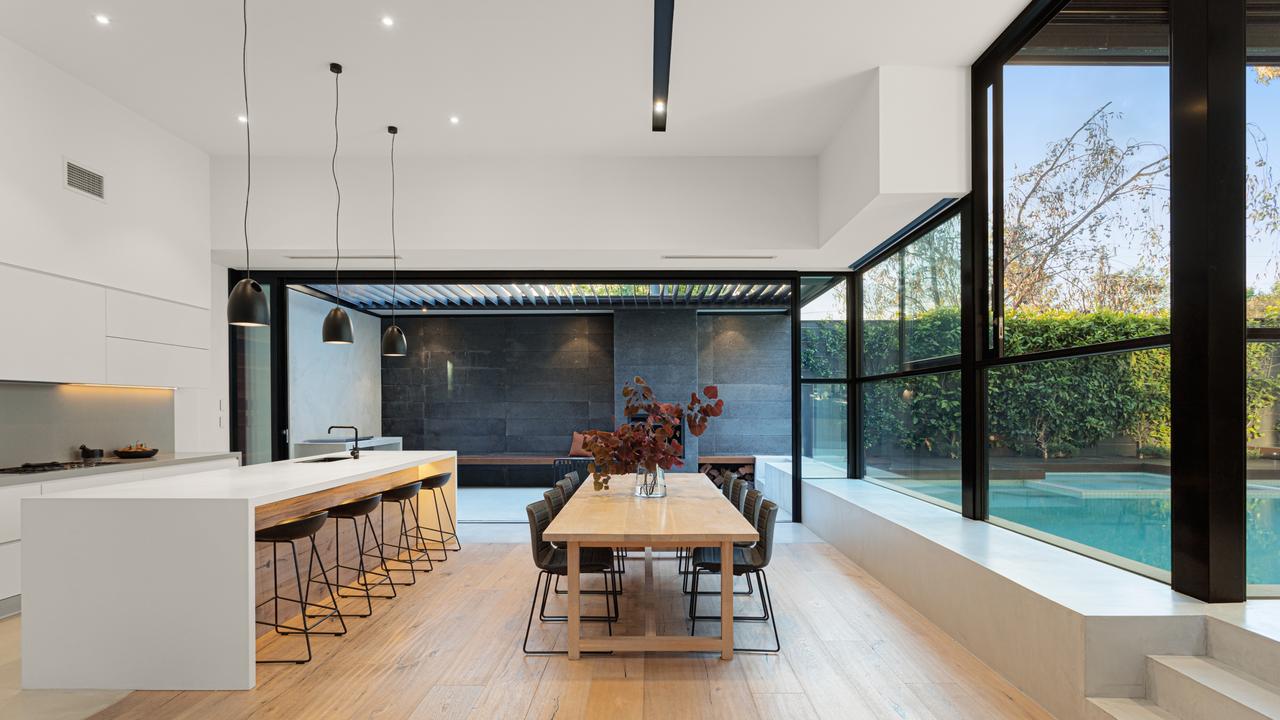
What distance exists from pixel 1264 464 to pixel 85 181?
6690 millimetres

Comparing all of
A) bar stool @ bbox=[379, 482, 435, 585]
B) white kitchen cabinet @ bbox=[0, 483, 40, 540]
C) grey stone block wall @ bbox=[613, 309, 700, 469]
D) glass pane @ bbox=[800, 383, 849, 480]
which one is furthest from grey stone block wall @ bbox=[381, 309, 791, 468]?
white kitchen cabinet @ bbox=[0, 483, 40, 540]

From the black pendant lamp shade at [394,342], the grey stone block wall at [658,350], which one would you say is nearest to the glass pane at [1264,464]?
the black pendant lamp shade at [394,342]

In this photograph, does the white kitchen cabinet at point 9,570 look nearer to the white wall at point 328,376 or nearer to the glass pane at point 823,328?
the white wall at point 328,376

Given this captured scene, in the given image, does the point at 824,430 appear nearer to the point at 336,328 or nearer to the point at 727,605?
the point at 727,605

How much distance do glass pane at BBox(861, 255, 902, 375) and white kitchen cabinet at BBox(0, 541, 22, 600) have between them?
6110 millimetres

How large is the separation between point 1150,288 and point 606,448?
288cm

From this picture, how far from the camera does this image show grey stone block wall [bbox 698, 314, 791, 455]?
10828mm

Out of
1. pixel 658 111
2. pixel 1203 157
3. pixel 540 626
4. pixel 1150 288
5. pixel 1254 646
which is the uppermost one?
pixel 658 111

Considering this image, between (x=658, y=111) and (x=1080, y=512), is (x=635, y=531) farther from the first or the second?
(x=658, y=111)

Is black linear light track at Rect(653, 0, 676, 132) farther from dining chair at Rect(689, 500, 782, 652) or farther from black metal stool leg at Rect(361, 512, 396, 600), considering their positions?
black metal stool leg at Rect(361, 512, 396, 600)

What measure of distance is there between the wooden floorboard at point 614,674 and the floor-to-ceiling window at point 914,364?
1190mm

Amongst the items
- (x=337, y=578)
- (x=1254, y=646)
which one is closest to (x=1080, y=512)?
(x=1254, y=646)

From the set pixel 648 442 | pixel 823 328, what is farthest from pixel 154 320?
pixel 823 328

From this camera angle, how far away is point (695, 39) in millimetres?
3965
